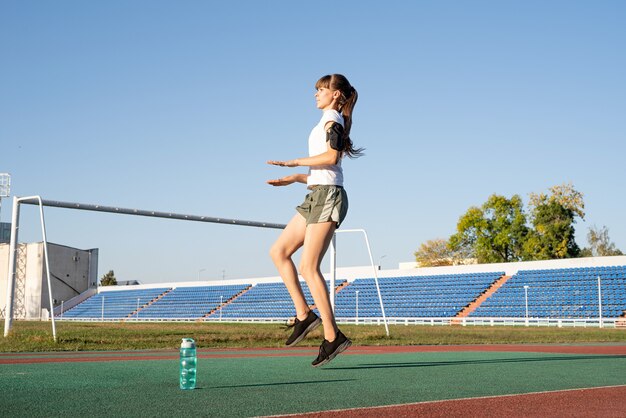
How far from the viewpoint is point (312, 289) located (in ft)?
18.7

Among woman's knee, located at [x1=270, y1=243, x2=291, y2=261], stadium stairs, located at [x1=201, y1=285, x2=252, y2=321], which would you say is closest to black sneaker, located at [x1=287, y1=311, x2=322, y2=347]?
woman's knee, located at [x1=270, y1=243, x2=291, y2=261]

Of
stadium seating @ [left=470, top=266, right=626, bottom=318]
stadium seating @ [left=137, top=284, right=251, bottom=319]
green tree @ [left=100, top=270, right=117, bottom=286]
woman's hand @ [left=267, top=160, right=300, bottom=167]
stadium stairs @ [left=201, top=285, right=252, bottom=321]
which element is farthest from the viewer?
green tree @ [left=100, top=270, right=117, bottom=286]

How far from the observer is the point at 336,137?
18.3ft

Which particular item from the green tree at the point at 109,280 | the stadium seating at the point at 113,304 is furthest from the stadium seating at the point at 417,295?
the green tree at the point at 109,280

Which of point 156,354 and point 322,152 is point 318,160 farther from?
point 156,354

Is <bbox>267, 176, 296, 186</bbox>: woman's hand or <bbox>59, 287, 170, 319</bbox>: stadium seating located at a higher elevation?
<bbox>267, 176, 296, 186</bbox>: woman's hand

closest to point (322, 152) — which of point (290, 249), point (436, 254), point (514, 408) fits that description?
point (290, 249)

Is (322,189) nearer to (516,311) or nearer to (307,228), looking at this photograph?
(307,228)

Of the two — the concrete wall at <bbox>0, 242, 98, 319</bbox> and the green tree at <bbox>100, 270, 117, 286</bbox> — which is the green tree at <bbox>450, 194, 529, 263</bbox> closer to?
the concrete wall at <bbox>0, 242, 98, 319</bbox>

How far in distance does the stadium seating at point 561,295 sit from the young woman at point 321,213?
1245 inches

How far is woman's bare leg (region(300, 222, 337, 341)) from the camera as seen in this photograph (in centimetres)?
556

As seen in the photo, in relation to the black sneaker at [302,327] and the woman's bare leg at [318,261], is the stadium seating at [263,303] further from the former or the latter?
the woman's bare leg at [318,261]

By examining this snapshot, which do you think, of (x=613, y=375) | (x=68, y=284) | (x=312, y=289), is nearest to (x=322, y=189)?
(x=312, y=289)

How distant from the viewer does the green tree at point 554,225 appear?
62.2 meters
